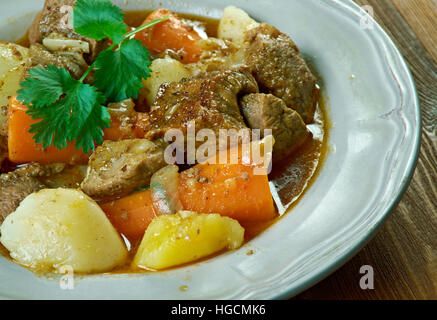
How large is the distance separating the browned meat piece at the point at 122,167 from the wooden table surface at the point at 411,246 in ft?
3.11

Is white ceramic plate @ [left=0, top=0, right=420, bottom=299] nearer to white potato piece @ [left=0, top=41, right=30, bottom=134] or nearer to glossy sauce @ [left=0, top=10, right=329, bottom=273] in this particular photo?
glossy sauce @ [left=0, top=10, right=329, bottom=273]

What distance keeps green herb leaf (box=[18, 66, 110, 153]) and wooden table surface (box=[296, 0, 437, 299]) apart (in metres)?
1.33

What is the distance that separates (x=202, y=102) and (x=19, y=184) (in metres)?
1.02

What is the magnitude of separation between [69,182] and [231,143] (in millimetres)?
900

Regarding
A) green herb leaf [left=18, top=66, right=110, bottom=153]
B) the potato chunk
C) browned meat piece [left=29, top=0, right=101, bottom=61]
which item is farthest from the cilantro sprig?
the potato chunk

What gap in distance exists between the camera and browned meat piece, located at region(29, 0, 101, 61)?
321cm

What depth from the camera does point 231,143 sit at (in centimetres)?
262

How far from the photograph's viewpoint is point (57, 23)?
3.25 metres

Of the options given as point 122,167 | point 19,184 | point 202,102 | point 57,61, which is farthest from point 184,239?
point 57,61

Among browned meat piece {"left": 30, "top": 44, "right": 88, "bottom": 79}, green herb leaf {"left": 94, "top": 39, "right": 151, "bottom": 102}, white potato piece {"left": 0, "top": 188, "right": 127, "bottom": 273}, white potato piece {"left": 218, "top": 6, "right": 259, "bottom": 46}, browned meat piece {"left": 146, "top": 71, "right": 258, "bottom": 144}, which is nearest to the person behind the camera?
white potato piece {"left": 0, "top": 188, "right": 127, "bottom": 273}

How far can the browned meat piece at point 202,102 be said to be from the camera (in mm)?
2604

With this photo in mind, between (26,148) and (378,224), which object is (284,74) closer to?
(378,224)

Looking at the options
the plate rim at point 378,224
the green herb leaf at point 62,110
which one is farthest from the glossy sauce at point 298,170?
the green herb leaf at point 62,110

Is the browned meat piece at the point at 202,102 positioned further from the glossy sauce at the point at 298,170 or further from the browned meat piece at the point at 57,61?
the browned meat piece at the point at 57,61
